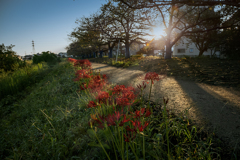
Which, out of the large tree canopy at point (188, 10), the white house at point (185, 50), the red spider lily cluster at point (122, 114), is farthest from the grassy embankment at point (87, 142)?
the white house at point (185, 50)

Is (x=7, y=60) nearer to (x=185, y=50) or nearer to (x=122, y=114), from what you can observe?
(x=122, y=114)

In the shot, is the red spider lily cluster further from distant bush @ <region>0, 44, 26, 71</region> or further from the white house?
the white house

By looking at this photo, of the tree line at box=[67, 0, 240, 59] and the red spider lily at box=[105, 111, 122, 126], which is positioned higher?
the tree line at box=[67, 0, 240, 59]

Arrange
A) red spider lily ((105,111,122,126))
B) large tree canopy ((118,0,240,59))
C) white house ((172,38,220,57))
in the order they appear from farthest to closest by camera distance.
Result: white house ((172,38,220,57)), large tree canopy ((118,0,240,59)), red spider lily ((105,111,122,126))

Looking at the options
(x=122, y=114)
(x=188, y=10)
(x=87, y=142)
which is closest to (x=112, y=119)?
(x=122, y=114)

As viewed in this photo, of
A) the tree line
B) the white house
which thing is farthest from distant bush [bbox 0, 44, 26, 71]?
the white house

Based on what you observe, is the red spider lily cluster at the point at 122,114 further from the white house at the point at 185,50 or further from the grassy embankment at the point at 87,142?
the white house at the point at 185,50

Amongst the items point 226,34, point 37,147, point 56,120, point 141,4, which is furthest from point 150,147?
point 226,34

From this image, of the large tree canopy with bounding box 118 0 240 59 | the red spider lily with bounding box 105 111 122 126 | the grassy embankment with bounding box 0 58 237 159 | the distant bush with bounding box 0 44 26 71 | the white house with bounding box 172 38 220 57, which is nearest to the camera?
the red spider lily with bounding box 105 111 122 126

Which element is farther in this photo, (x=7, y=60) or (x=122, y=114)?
(x=7, y=60)

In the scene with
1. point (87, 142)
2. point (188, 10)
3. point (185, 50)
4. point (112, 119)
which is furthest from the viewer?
point (185, 50)

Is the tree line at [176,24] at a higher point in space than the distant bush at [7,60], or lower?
higher

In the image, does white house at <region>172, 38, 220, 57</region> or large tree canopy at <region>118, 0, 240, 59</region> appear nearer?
large tree canopy at <region>118, 0, 240, 59</region>

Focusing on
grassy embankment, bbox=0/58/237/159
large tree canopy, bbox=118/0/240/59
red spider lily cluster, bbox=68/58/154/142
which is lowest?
grassy embankment, bbox=0/58/237/159
